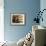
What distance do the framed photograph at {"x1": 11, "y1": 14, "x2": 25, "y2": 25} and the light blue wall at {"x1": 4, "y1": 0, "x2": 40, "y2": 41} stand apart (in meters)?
0.17

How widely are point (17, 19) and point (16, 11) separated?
1.13ft

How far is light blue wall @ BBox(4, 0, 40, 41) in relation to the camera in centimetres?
576

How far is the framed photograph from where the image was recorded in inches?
228

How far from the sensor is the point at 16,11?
579 centimetres

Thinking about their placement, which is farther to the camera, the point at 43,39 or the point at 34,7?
the point at 34,7

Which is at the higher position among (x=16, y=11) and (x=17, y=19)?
(x=16, y=11)

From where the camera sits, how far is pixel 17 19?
5.82 m

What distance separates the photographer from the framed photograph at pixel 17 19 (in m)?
5.79

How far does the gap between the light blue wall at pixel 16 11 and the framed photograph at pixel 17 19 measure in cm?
17

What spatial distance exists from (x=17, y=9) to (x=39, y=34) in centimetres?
322

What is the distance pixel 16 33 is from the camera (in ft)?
19.1

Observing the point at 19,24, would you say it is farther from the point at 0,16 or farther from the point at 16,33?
the point at 0,16

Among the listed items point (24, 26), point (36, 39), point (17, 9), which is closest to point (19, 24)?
point (24, 26)

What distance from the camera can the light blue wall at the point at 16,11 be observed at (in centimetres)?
576
